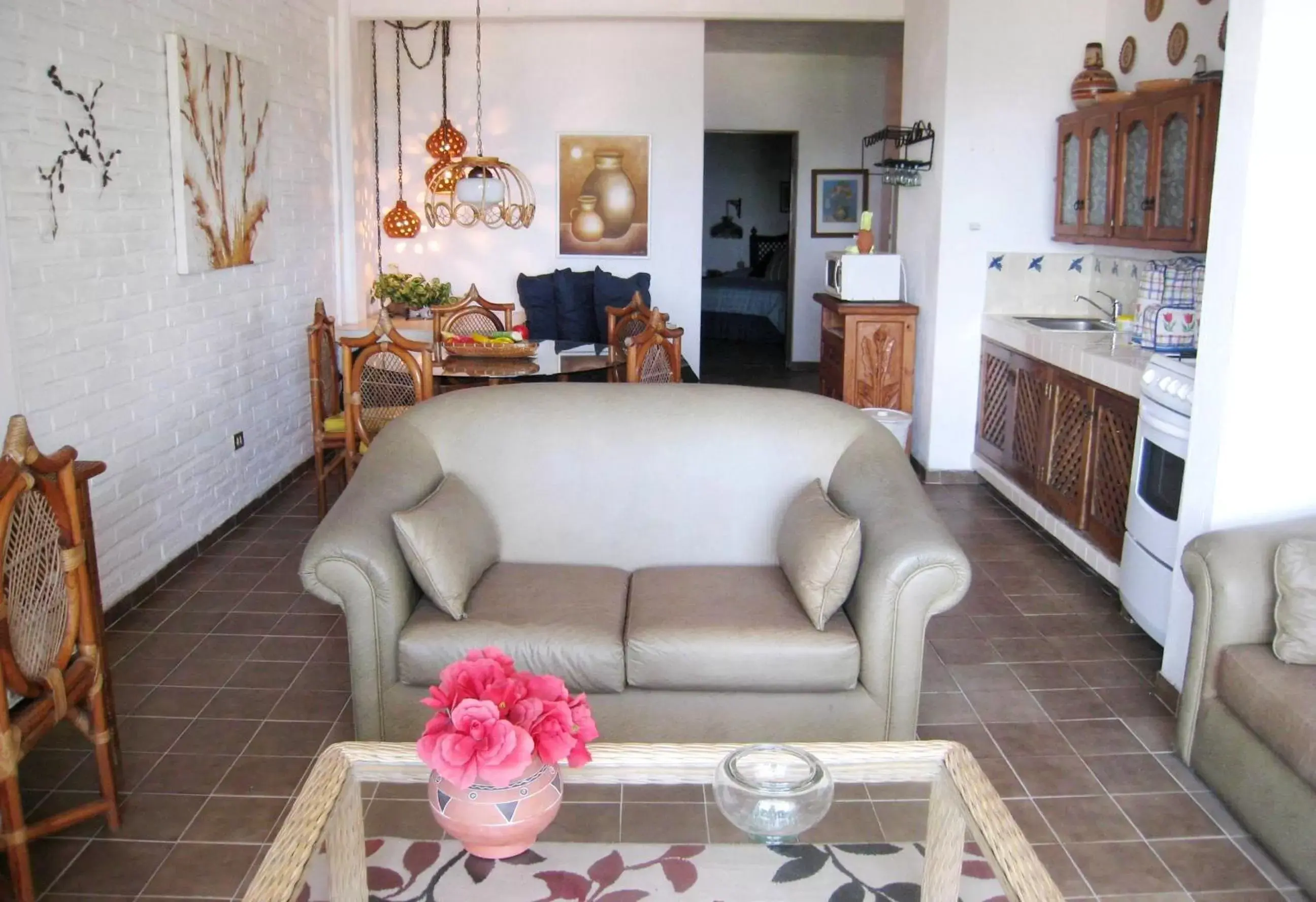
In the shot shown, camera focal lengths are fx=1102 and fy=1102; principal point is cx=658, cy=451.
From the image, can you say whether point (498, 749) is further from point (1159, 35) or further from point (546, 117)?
point (546, 117)

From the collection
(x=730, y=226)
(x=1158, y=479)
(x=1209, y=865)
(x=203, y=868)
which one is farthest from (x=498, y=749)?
(x=730, y=226)

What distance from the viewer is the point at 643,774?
7.07ft

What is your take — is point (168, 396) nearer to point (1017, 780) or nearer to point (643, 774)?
point (643, 774)

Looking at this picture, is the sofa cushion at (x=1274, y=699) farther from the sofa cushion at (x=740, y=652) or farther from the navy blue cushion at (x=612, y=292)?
the navy blue cushion at (x=612, y=292)

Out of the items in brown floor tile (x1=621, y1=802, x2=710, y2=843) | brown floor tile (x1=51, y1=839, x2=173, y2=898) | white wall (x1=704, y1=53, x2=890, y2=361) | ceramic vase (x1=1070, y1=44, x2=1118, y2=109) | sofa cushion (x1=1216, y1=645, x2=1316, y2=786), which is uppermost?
white wall (x1=704, y1=53, x2=890, y2=361)

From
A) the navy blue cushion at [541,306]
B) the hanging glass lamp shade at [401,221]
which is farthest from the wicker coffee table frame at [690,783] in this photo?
the hanging glass lamp shade at [401,221]

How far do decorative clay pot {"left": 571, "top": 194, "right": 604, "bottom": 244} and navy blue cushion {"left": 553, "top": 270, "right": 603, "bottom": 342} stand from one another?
384 millimetres

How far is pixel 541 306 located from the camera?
744 cm

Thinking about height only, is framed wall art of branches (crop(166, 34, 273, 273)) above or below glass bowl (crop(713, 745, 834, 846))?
above

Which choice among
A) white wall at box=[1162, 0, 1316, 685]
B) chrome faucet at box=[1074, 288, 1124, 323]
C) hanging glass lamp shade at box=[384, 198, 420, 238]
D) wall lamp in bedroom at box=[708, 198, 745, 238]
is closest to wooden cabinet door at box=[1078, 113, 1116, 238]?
chrome faucet at box=[1074, 288, 1124, 323]

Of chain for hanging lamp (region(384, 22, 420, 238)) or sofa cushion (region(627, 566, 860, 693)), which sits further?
chain for hanging lamp (region(384, 22, 420, 238))

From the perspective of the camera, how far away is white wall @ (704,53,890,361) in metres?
9.50

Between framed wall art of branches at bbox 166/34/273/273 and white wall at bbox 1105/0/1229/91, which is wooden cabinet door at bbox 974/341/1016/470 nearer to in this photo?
white wall at bbox 1105/0/1229/91

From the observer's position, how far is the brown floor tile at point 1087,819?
106 inches
